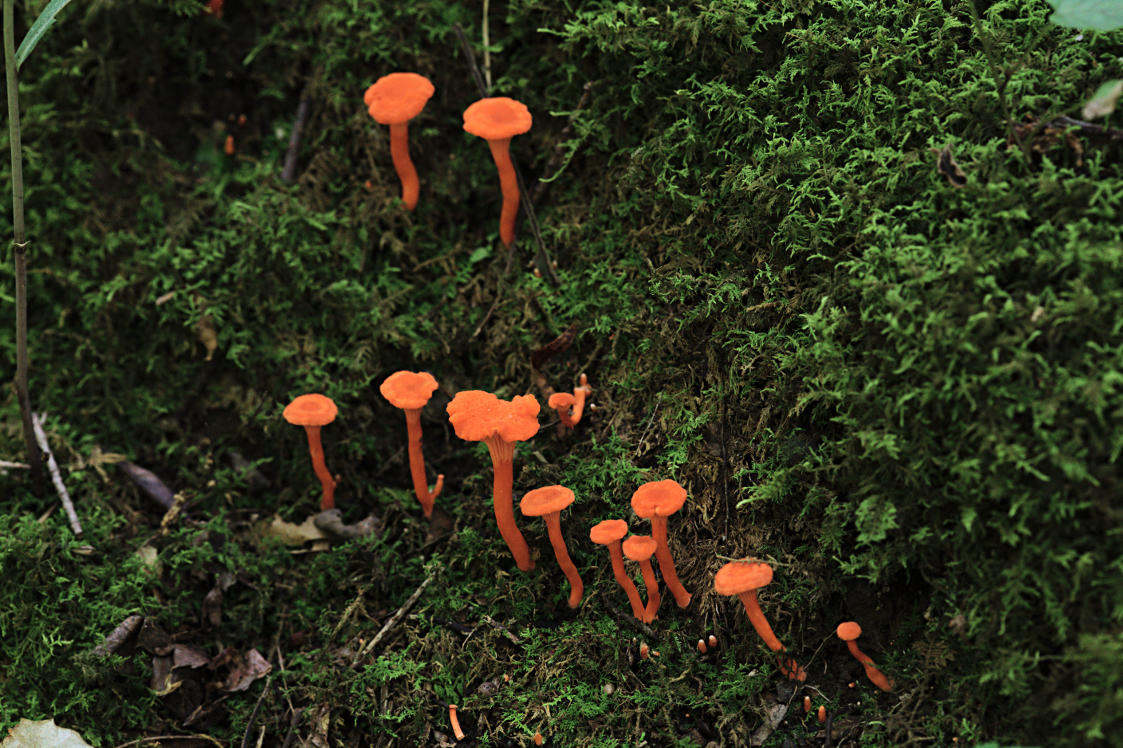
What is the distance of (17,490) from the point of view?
10.6ft

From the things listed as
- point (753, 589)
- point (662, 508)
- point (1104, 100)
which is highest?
point (1104, 100)

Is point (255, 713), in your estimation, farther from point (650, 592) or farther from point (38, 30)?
point (38, 30)

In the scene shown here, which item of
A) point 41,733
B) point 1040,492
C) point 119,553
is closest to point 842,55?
point 1040,492

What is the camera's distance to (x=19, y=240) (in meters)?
2.73

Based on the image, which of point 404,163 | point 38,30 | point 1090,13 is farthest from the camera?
point 404,163

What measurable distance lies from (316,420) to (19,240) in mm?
1118

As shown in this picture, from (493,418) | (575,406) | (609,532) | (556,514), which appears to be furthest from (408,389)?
(609,532)

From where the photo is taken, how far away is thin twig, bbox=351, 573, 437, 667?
9.35ft

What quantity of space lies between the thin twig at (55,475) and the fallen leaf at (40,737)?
0.69m

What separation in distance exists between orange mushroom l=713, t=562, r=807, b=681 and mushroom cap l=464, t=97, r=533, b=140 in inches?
67.5

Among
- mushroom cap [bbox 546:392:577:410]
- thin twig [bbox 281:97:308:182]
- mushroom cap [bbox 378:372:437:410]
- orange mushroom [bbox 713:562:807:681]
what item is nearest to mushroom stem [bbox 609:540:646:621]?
orange mushroom [bbox 713:562:807:681]

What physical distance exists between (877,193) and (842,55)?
0.53m

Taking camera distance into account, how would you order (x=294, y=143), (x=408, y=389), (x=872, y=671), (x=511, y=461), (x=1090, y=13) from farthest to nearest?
1. (x=294, y=143)
2. (x=408, y=389)
3. (x=511, y=461)
4. (x=872, y=671)
5. (x=1090, y=13)

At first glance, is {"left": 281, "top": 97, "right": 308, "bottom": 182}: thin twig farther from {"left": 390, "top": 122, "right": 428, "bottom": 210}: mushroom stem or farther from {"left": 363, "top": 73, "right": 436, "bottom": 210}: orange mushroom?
{"left": 363, "top": 73, "right": 436, "bottom": 210}: orange mushroom
